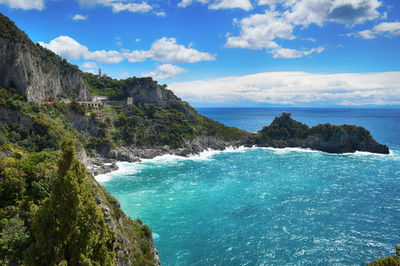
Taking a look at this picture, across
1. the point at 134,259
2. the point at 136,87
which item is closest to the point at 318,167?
the point at 134,259

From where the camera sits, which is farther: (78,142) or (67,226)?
(78,142)

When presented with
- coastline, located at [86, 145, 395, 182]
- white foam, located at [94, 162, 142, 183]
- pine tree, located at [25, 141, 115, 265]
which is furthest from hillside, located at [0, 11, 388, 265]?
white foam, located at [94, 162, 142, 183]

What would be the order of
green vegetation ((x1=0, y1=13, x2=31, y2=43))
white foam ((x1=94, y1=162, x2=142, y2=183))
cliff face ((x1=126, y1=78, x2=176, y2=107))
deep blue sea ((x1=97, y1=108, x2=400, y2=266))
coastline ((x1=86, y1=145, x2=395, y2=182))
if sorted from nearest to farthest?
deep blue sea ((x1=97, y1=108, x2=400, y2=266))
white foam ((x1=94, y1=162, x2=142, y2=183))
green vegetation ((x1=0, y1=13, x2=31, y2=43))
coastline ((x1=86, y1=145, x2=395, y2=182))
cliff face ((x1=126, y1=78, x2=176, y2=107))

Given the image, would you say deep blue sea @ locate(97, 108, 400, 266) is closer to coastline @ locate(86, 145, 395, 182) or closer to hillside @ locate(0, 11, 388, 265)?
coastline @ locate(86, 145, 395, 182)

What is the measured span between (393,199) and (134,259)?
196 feet

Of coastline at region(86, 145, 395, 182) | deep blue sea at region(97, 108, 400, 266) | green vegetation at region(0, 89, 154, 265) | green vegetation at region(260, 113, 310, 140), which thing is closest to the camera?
green vegetation at region(0, 89, 154, 265)

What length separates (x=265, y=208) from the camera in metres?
52.2

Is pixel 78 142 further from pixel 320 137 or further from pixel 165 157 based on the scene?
pixel 320 137

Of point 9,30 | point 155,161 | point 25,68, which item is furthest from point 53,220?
point 9,30

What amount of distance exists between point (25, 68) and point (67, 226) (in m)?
77.0

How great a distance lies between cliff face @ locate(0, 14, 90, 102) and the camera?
7138 centimetres

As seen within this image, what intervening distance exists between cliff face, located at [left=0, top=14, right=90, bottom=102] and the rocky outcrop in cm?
9871

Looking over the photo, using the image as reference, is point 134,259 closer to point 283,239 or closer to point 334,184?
point 283,239

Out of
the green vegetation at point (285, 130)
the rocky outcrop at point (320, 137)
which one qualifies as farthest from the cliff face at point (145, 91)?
the rocky outcrop at point (320, 137)
